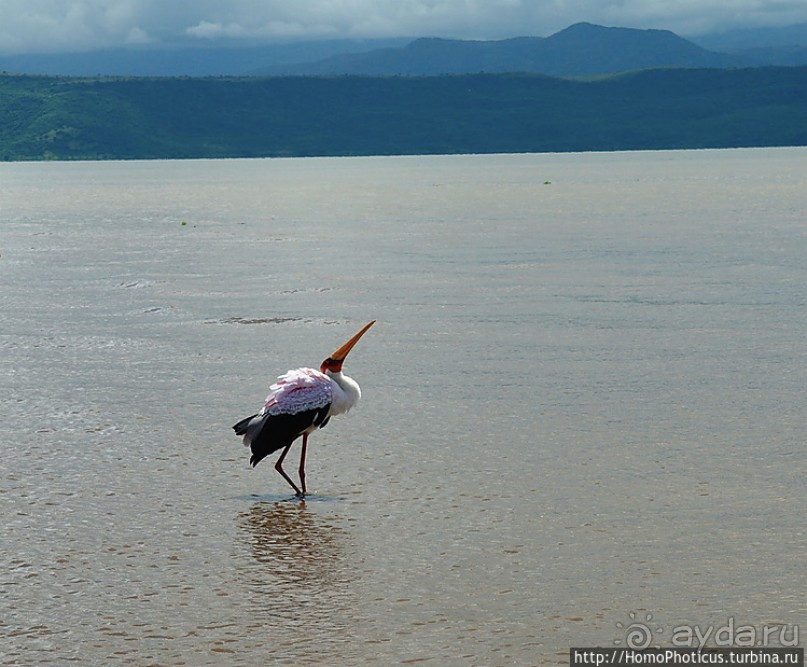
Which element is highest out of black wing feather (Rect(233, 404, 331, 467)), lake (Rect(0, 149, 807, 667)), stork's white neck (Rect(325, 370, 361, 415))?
stork's white neck (Rect(325, 370, 361, 415))

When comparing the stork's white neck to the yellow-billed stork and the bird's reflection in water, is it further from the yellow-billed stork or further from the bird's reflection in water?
the bird's reflection in water

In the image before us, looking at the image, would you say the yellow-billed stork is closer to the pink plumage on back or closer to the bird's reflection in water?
the pink plumage on back

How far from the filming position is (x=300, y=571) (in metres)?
10.1

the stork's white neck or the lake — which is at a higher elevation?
the stork's white neck

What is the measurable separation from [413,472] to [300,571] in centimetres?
283

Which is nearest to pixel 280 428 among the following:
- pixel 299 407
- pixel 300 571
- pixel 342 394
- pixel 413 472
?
pixel 299 407

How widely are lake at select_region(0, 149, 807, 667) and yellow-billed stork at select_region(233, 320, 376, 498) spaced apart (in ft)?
1.64

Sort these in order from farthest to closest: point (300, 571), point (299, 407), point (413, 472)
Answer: point (413, 472), point (299, 407), point (300, 571)

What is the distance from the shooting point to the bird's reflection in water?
9.04 meters

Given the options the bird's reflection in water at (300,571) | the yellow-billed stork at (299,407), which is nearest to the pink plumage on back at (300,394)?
the yellow-billed stork at (299,407)

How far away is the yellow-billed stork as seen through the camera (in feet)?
39.0

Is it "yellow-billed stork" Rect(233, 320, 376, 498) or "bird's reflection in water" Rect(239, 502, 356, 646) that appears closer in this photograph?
Result: "bird's reflection in water" Rect(239, 502, 356, 646)

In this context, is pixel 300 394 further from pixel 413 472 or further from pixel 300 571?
pixel 300 571

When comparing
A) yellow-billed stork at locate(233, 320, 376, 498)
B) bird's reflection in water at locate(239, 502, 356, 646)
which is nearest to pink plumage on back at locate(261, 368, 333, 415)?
yellow-billed stork at locate(233, 320, 376, 498)
